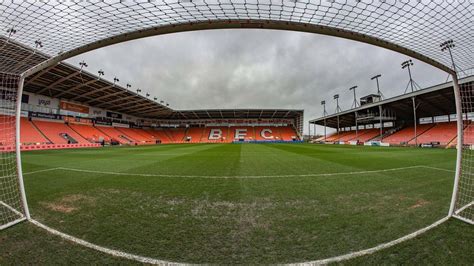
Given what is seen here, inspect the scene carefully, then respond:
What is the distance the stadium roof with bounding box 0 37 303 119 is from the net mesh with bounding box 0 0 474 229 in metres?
0.05

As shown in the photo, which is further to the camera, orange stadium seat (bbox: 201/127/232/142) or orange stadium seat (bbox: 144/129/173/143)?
orange stadium seat (bbox: 201/127/232/142)

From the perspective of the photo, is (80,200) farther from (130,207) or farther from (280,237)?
(280,237)

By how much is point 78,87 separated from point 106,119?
53.7ft

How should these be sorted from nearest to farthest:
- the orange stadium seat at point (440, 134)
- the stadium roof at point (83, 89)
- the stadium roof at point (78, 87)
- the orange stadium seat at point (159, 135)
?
the stadium roof at point (78, 87) → the stadium roof at point (83, 89) → the orange stadium seat at point (440, 134) → the orange stadium seat at point (159, 135)

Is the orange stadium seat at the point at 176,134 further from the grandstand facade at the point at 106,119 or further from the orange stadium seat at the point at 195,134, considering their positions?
the orange stadium seat at the point at 195,134

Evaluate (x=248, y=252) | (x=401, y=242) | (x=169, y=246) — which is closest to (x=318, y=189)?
(x=401, y=242)

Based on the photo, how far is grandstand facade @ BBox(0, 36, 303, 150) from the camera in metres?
24.5

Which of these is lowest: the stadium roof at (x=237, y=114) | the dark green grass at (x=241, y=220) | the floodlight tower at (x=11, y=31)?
the dark green grass at (x=241, y=220)

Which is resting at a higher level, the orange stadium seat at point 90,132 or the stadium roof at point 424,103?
the stadium roof at point 424,103

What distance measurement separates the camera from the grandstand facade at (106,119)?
24516 millimetres

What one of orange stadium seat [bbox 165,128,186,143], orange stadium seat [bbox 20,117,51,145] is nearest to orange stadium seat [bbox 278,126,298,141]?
orange stadium seat [bbox 165,128,186,143]

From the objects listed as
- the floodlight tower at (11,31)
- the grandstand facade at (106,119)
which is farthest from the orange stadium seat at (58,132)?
the floodlight tower at (11,31)

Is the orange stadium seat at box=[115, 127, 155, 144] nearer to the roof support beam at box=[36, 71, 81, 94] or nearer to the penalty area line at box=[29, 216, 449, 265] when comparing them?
the roof support beam at box=[36, 71, 81, 94]

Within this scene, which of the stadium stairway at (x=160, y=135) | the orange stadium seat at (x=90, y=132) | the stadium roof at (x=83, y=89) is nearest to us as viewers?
the stadium roof at (x=83, y=89)
